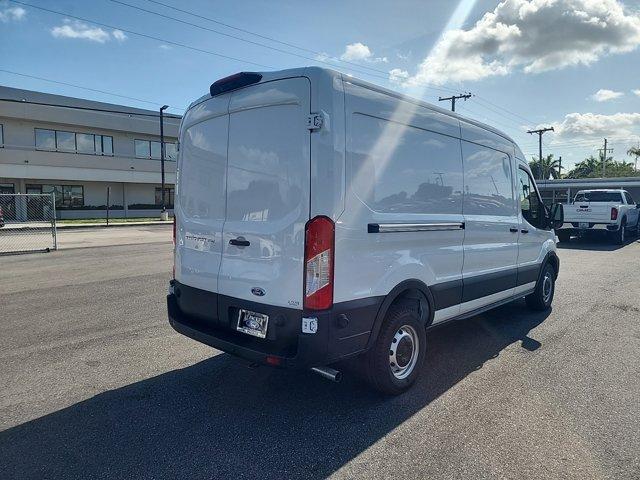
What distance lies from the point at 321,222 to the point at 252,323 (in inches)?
39.3

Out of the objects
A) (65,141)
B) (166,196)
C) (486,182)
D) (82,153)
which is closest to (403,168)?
(486,182)

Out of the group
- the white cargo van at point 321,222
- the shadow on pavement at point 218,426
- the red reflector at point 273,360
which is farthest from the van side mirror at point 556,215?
the red reflector at point 273,360

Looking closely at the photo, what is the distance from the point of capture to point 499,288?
5387mm

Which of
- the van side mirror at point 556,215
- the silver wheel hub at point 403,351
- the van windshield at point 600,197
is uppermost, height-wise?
the van windshield at point 600,197

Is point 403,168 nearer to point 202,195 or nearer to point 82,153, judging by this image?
point 202,195

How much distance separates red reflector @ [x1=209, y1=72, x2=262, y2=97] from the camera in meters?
3.56

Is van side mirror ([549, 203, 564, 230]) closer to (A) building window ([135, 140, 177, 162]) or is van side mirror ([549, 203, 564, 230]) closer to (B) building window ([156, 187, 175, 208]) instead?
(A) building window ([135, 140, 177, 162])

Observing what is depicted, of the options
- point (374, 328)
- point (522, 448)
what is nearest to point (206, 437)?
point (374, 328)

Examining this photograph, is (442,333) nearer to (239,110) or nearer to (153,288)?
(239,110)

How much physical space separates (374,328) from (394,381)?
594 mm

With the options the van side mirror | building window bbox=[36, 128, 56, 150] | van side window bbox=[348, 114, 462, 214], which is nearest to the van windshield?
the van side mirror

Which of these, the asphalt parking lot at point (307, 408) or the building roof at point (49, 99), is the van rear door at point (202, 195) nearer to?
the asphalt parking lot at point (307, 408)

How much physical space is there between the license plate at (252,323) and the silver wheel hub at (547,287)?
5064 millimetres

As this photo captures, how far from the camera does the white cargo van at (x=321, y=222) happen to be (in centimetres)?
314
